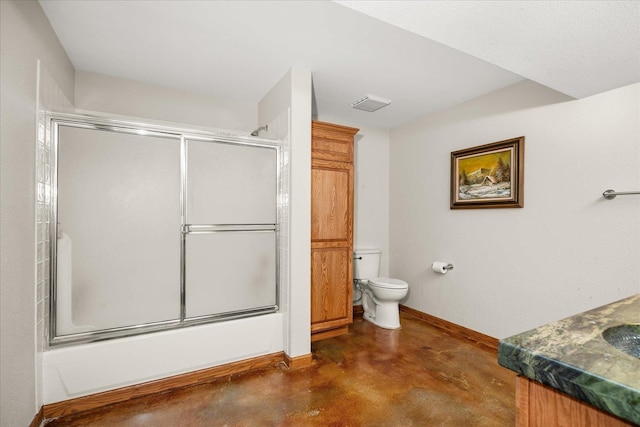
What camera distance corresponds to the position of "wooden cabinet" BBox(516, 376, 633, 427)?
55 centimetres

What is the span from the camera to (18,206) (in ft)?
4.71

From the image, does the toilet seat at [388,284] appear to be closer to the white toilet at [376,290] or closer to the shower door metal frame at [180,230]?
the white toilet at [376,290]

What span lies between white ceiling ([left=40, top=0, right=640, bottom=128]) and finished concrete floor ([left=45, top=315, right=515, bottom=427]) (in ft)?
6.83

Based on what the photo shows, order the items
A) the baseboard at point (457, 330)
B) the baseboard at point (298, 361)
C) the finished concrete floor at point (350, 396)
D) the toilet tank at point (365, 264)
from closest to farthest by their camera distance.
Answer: the finished concrete floor at point (350, 396) → the baseboard at point (298, 361) → the baseboard at point (457, 330) → the toilet tank at point (365, 264)

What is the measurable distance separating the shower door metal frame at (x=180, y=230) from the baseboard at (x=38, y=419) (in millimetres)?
351

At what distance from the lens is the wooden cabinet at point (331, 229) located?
2732mm

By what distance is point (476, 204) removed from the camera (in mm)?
2768

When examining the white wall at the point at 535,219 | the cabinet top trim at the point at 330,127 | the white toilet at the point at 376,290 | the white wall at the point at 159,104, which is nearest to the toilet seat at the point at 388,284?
the white toilet at the point at 376,290

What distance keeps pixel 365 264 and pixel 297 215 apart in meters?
1.43

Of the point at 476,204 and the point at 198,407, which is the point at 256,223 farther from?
the point at 476,204

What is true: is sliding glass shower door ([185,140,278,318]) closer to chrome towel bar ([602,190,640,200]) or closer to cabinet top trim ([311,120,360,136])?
cabinet top trim ([311,120,360,136])

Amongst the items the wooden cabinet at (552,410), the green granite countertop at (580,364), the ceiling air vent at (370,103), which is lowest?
the wooden cabinet at (552,410)

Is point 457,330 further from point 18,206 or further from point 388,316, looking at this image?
point 18,206

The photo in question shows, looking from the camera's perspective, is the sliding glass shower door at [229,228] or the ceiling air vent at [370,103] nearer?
the sliding glass shower door at [229,228]
